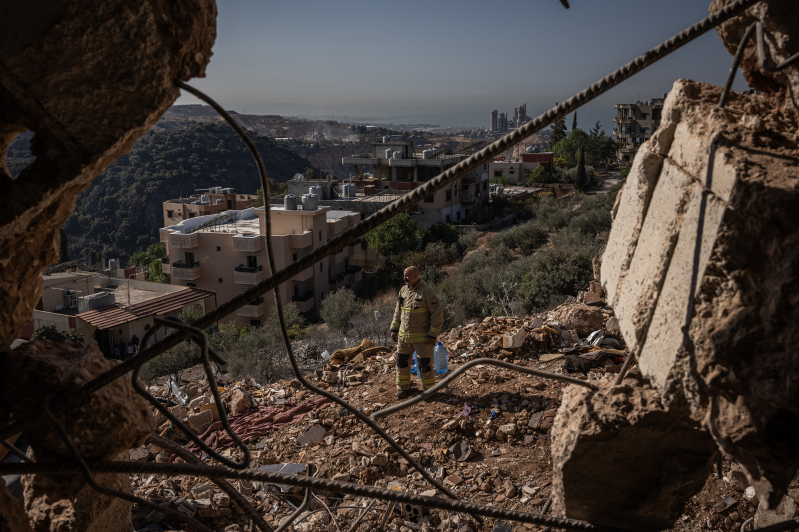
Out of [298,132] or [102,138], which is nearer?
[102,138]

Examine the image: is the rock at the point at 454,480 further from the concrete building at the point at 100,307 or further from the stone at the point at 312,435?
the concrete building at the point at 100,307

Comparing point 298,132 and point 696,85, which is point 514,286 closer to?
point 696,85

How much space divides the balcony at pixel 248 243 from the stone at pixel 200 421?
19195mm

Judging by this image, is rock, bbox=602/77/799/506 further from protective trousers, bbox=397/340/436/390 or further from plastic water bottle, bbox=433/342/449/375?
plastic water bottle, bbox=433/342/449/375

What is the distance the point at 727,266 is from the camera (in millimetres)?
1466

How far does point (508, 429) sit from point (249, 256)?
22235 mm

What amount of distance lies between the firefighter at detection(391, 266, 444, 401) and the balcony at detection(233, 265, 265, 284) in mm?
20109

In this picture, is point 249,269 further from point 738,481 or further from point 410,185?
point 738,481

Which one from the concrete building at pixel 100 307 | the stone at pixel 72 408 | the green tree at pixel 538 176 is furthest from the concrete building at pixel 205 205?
the stone at pixel 72 408

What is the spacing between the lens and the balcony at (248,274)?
25906 millimetres

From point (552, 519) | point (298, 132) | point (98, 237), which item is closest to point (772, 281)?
point (552, 519)

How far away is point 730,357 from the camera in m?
1.47

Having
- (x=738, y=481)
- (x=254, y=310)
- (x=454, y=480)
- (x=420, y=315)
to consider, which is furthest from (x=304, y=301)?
(x=738, y=481)

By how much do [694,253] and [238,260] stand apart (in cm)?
2653
